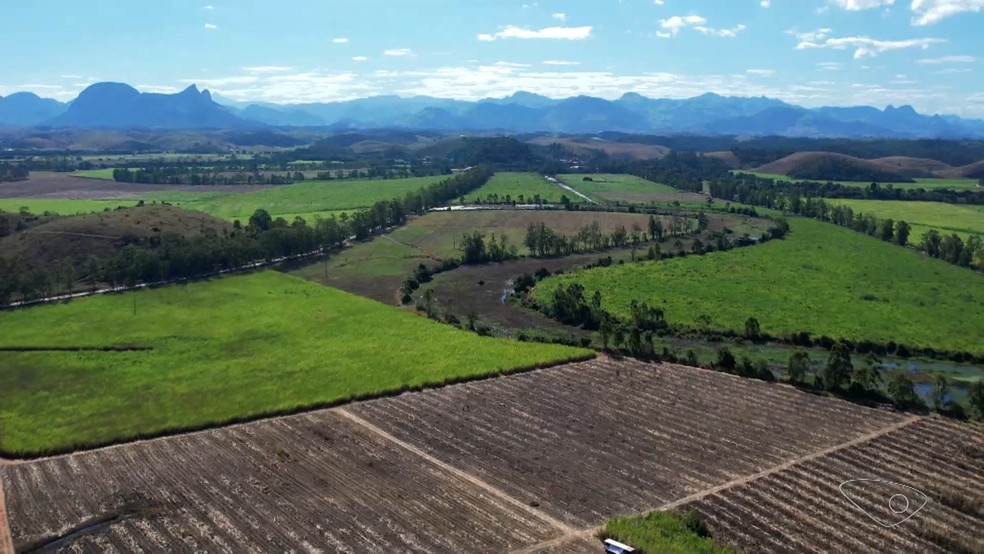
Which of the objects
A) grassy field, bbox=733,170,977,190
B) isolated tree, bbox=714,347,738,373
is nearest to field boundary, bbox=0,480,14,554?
isolated tree, bbox=714,347,738,373

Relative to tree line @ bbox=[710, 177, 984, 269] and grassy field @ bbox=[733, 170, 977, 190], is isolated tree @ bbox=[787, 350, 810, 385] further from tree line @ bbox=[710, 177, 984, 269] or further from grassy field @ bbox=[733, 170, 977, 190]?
grassy field @ bbox=[733, 170, 977, 190]

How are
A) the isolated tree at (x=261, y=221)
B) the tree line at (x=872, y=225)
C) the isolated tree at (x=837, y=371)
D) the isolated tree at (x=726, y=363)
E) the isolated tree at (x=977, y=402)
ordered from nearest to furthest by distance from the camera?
the isolated tree at (x=977, y=402), the isolated tree at (x=837, y=371), the isolated tree at (x=726, y=363), the tree line at (x=872, y=225), the isolated tree at (x=261, y=221)

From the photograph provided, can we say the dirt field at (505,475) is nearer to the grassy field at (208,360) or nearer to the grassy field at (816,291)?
the grassy field at (208,360)

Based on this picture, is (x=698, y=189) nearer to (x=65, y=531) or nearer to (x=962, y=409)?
(x=962, y=409)

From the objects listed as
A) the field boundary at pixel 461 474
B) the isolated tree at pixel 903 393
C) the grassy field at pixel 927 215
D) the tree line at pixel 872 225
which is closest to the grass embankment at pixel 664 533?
the field boundary at pixel 461 474

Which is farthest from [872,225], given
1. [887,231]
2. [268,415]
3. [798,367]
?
[268,415]

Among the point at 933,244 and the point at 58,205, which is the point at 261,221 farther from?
the point at 933,244
